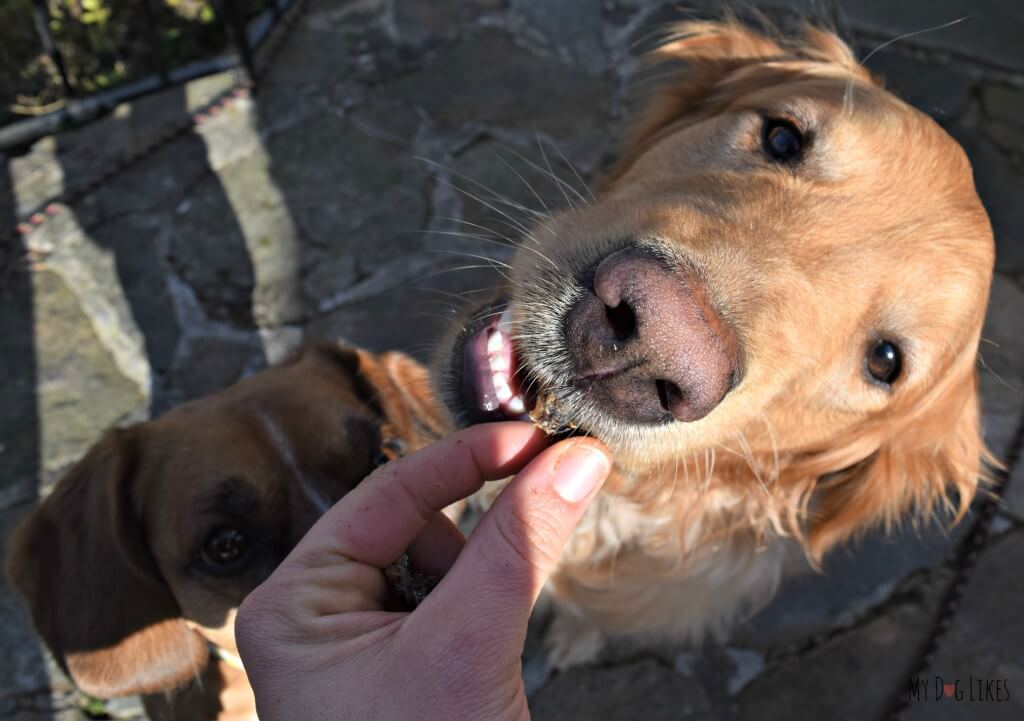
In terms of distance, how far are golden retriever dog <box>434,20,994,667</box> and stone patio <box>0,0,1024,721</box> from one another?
20.2 inches

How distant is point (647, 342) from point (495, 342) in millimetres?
631

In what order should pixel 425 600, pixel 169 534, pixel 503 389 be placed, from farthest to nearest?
pixel 169 534 → pixel 503 389 → pixel 425 600

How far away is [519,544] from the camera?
157cm

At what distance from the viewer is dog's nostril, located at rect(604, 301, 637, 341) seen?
5.39 feet

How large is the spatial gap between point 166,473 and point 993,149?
557 centimetres

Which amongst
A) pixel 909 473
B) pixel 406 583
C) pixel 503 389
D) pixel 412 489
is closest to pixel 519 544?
pixel 412 489

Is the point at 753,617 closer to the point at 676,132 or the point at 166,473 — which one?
the point at 676,132

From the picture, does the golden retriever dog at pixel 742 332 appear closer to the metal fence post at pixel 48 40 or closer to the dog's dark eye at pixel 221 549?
the dog's dark eye at pixel 221 549

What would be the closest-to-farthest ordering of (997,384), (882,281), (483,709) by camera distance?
(483,709) → (882,281) → (997,384)

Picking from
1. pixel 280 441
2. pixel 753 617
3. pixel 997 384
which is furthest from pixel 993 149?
pixel 280 441

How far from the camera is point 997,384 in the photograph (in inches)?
174

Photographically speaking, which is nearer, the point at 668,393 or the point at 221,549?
the point at 668,393

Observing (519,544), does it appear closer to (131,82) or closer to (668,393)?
(668,393)

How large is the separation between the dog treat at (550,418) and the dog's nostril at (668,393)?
221 millimetres
